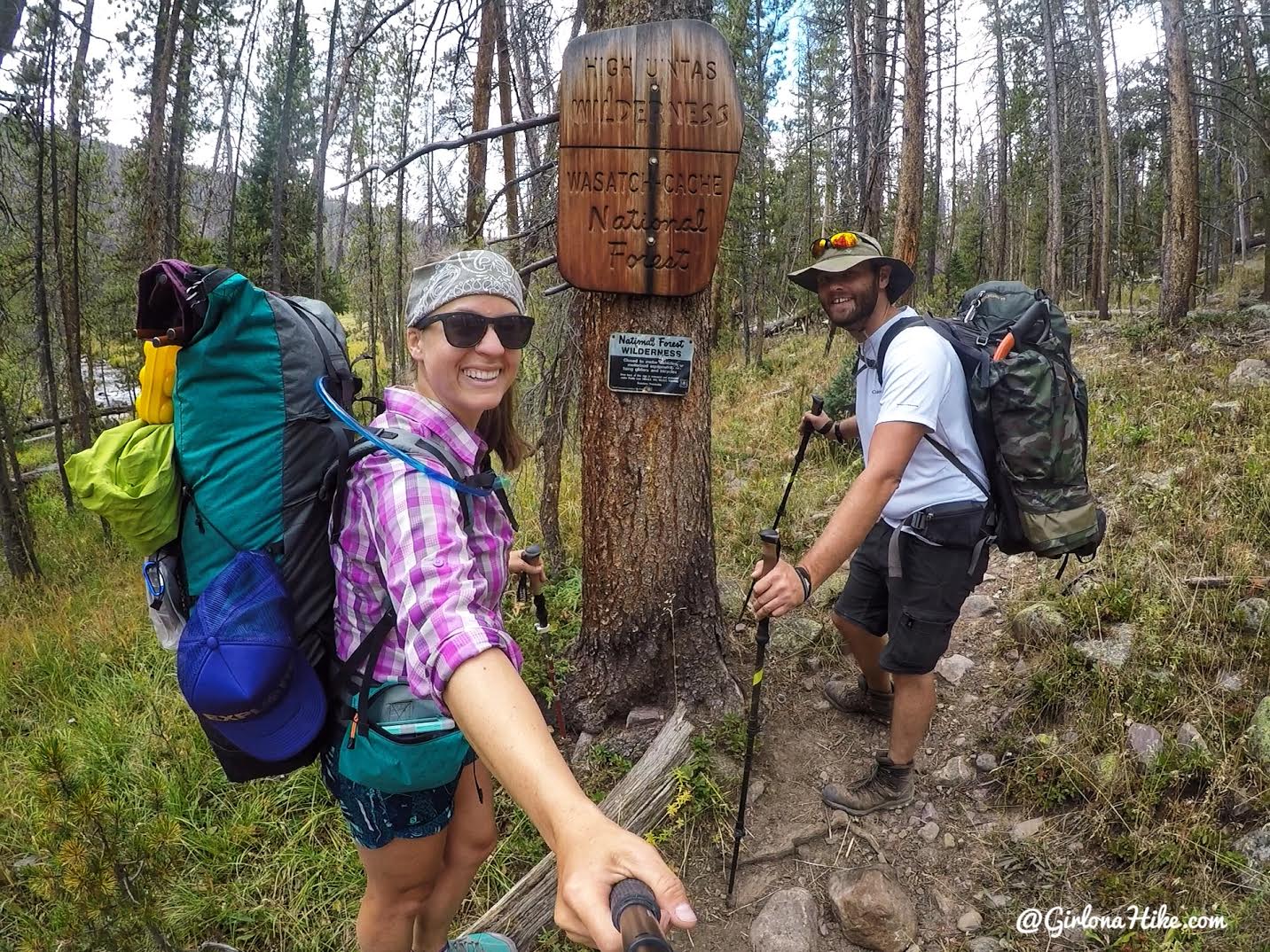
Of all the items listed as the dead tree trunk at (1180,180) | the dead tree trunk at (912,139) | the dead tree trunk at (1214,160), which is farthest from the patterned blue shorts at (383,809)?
the dead tree trunk at (1214,160)

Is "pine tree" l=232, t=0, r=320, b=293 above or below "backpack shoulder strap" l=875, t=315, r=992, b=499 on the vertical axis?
above

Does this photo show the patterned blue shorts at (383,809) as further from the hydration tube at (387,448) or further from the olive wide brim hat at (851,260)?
the olive wide brim hat at (851,260)

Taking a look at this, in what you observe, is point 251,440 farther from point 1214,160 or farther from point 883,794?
point 1214,160

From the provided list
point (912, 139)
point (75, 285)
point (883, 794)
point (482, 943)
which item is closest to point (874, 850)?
point (883, 794)

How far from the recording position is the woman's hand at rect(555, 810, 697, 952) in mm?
810

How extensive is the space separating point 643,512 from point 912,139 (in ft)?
27.0

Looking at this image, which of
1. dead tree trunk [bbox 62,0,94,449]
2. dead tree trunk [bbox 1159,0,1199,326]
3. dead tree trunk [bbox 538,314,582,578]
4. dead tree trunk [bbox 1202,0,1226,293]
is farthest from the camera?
dead tree trunk [bbox 1202,0,1226,293]

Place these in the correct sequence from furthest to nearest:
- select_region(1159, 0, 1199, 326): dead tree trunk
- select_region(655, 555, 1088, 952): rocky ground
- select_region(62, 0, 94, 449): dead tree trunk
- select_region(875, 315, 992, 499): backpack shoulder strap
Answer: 1. select_region(1159, 0, 1199, 326): dead tree trunk
2. select_region(62, 0, 94, 449): dead tree trunk
3. select_region(875, 315, 992, 499): backpack shoulder strap
4. select_region(655, 555, 1088, 952): rocky ground

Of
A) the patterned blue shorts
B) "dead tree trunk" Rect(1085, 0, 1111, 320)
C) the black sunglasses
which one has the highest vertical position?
"dead tree trunk" Rect(1085, 0, 1111, 320)

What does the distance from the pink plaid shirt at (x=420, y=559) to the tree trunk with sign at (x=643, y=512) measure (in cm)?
113

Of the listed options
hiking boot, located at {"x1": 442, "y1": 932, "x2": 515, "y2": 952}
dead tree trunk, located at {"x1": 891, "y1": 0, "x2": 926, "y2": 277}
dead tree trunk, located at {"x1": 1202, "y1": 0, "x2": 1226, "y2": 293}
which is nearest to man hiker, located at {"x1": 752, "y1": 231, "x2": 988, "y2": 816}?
hiking boot, located at {"x1": 442, "y1": 932, "x2": 515, "y2": 952}

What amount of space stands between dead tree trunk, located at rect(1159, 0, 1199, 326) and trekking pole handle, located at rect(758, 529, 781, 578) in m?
11.2

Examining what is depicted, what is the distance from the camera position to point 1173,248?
10180 mm

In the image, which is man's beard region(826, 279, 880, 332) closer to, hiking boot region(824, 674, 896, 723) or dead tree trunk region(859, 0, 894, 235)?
hiking boot region(824, 674, 896, 723)
